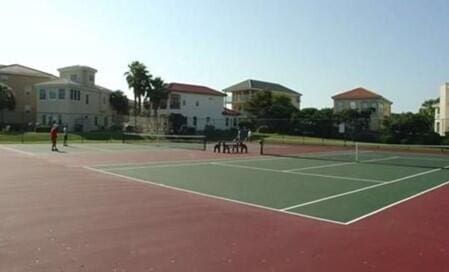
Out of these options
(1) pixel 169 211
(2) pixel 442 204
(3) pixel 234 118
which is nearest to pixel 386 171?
(2) pixel 442 204

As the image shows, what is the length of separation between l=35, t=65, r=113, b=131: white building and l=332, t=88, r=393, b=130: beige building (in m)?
42.1

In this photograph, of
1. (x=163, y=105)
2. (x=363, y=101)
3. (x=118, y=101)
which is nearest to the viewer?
(x=118, y=101)

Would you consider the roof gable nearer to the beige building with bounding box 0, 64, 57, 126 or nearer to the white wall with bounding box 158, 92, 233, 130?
the white wall with bounding box 158, 92, 233, 130

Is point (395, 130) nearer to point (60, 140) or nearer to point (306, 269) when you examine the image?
point (60, 140)

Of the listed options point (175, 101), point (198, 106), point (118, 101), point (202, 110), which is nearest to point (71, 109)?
point (118, 101)

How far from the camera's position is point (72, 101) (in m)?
54.4

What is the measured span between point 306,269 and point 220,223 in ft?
10.3

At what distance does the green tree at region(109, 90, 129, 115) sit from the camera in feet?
211

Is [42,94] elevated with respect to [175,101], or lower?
lower

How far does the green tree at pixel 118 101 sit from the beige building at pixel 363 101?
36809 millimetres

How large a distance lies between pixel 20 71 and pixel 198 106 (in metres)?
23.3

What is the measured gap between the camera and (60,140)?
42.3m

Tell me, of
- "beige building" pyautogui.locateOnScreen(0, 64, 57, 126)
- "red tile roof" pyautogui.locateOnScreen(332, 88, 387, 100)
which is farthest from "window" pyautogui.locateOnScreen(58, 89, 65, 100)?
"red tile roof" pyautogui.locateOnScreen(332, 88, 387, 100)

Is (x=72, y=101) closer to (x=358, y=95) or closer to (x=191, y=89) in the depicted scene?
(x=191, y=89)
